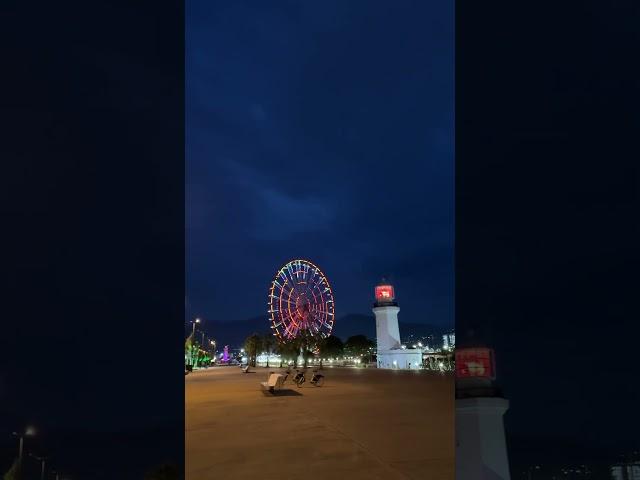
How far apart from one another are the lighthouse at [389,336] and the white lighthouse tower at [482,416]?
50.8m

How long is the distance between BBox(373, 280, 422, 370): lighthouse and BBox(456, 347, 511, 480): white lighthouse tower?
1998 inches

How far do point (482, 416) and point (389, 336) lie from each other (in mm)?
56238

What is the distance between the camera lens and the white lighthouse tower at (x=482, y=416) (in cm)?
817

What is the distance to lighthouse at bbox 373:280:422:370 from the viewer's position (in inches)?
2333

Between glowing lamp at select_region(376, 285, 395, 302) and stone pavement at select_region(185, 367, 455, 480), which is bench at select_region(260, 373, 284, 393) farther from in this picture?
glowing lamp at select_region(376, 285, 395, 302)

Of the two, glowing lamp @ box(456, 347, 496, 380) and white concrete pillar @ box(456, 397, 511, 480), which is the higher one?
glowing lamp @ box(456, 347, 496, 380)

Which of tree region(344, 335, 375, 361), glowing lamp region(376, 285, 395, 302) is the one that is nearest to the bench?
glowing lamp region(376, 285, 395, 302)

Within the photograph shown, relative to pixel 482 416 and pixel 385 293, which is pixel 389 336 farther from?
pixel 482 416

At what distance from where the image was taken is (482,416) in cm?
874
